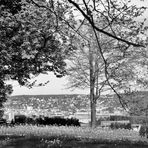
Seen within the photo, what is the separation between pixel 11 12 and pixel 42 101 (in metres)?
91.0

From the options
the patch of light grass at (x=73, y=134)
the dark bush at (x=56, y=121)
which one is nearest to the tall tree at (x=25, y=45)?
the patch of light grass at (x=73, y=134)

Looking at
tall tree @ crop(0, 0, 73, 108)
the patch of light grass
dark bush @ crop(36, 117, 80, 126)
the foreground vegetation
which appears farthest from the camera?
dark bush @ crop(36, 117, 80, 126)

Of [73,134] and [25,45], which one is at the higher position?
[25,45]

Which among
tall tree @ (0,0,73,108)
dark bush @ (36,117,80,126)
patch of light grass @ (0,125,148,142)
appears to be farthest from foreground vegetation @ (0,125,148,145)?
dark bush @ (36,117,80,126)

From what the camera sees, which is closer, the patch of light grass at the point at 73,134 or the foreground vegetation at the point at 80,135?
the foreground vegetation at the point at 80,135

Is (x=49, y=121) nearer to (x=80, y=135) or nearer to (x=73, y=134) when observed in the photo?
(x=73, y=134)

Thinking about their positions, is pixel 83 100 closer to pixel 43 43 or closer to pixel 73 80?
pixel 73 80

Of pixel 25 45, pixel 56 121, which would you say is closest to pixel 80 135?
pixel 25 45

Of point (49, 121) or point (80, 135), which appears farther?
point (49, 121)

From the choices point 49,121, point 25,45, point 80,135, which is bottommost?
point 80,135

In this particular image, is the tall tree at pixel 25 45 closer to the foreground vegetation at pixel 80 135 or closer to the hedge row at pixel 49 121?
the foreground vegetation at pixel 80 135

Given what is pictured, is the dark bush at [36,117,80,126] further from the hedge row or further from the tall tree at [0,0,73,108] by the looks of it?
the tall tree at [0,0,73,108]

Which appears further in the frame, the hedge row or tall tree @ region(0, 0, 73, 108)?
the hedge row

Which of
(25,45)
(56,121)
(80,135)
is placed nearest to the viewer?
(80,135)
